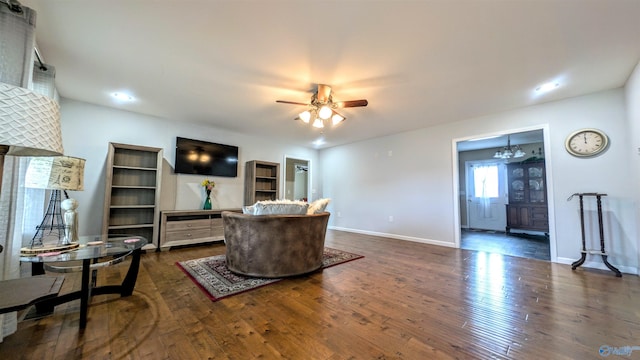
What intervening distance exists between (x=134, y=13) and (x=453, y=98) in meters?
3.84

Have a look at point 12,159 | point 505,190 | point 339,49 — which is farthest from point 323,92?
point 505,190

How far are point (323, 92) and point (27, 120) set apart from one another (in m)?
2.59

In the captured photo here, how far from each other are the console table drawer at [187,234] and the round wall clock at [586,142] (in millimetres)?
6080

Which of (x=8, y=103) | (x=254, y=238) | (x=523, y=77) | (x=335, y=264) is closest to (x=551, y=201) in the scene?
(x=523, y=77)

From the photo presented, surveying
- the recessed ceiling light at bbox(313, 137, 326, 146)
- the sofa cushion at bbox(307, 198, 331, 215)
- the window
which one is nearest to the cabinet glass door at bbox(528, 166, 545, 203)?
the window

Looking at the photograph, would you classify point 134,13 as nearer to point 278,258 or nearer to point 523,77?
point 278,258

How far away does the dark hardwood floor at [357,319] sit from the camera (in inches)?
59.2

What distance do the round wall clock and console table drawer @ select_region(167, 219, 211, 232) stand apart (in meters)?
6.04

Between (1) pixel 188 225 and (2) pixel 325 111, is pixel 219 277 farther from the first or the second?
(2) pixel 325 111

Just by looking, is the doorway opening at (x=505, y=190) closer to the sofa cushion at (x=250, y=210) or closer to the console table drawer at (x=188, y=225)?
the sofa cushion at (x=250, y=210)

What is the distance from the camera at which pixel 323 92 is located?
3035 millimetres

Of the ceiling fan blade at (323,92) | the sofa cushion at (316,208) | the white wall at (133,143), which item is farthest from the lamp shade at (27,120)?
the white wall at (133,143)

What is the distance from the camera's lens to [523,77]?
9.37 feet

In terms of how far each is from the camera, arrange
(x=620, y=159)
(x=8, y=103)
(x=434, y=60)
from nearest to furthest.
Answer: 1. (x=8, y=103)
2. (x=434, y=60)
3. (x=620, y=159)
